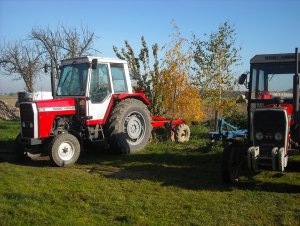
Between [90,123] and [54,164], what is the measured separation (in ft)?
4.45

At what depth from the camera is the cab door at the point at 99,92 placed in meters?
9.48

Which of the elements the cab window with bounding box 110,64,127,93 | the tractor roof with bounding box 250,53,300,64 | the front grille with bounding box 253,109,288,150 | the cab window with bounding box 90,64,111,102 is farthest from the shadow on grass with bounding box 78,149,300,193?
the tractor roof with bounding box 250,53,300,64

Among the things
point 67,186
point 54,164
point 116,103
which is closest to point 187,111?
point 116,103

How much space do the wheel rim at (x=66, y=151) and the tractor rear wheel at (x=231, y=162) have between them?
3594 mm

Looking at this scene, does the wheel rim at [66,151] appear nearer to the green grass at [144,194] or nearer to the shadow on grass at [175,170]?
the green grass at [144,194]

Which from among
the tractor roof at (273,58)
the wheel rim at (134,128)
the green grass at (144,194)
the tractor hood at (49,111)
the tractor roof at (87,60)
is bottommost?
the green grass at (144,194)

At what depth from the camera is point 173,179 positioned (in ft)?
23.9

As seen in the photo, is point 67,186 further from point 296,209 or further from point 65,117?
point 296,209

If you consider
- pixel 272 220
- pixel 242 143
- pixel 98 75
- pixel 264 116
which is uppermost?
pixel 98 75

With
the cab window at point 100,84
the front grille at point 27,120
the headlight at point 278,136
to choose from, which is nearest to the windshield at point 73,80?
the cab window at point 100,84

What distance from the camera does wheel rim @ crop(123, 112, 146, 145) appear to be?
10.3 meters

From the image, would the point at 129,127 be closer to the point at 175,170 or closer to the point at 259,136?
the point at 175,170

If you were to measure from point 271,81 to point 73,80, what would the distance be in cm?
476

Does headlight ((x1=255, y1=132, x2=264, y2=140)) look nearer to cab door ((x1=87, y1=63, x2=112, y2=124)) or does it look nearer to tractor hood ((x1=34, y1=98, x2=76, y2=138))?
cab door ((x1=87, y1=63, x2=112, y2=124))
